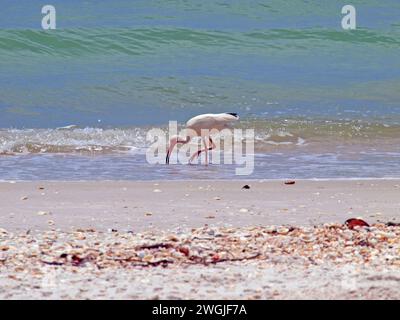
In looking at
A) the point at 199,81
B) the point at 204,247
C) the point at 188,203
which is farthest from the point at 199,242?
the point at 199,81

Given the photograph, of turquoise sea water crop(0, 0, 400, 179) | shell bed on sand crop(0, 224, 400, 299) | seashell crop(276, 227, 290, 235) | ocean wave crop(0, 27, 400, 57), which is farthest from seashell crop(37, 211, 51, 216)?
ocean wave crop(0, 27, 400, 57)

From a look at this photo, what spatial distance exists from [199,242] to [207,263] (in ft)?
1.47

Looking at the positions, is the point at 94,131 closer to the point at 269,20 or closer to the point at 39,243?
the point at 39,243

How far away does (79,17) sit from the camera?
25.7 m

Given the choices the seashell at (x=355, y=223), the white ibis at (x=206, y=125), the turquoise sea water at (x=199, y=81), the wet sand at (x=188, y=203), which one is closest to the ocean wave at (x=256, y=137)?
the turquoise sea water at (x=199, y=81)

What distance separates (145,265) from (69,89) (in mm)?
13219

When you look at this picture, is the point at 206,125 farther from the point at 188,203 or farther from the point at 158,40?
the point at 158,40

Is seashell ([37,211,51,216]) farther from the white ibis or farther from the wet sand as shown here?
the white ibis

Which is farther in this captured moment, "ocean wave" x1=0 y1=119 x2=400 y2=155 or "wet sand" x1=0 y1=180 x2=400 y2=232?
"ocean wave" x1=0 y1=119 x2=400 y2=155

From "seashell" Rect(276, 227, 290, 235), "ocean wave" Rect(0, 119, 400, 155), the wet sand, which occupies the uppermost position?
"seashell" Rect(276, 227, 290, 235)

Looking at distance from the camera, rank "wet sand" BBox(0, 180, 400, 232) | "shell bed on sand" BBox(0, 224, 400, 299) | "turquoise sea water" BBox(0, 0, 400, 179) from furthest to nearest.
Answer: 1. "turquoise sea water" BBox(0, 0, 400, 179)
2. "wet sand" BBox(0, 180, 400, 232)
3. "shell bed on sand" BBox(0, 224, 400, 299)

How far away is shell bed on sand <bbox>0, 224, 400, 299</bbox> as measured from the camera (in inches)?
151

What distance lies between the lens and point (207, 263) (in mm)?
4445

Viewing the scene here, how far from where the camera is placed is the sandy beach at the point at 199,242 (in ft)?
12.8
